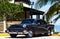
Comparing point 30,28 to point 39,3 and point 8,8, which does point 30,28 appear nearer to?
point 39,3

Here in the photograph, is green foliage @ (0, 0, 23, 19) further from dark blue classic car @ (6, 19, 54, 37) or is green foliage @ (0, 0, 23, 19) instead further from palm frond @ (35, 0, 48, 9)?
dark blue classic car @ (6, 19, 54, 37)

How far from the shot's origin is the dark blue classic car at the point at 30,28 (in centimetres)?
2009

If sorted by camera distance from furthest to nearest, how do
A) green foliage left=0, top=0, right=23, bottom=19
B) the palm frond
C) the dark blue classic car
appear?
green foliage left=0, top=0, right=23, bottom=19, the palm frond, the dark blue classic car

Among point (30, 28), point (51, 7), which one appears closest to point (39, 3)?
point (51, 7)

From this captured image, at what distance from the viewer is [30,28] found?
20.6 metres

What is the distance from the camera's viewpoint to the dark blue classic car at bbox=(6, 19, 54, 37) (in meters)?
20.1

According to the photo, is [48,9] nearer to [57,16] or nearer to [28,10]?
[57,16]

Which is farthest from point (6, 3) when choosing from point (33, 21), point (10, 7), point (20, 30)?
point (20, 30)

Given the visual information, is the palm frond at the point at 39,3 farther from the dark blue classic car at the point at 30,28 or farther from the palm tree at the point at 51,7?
the dark blue classic car at the point at 30,28

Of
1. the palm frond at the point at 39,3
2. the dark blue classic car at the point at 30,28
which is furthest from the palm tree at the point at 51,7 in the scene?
the dark blue classic car at the point at 30,28

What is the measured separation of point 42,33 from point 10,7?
7.51 metres

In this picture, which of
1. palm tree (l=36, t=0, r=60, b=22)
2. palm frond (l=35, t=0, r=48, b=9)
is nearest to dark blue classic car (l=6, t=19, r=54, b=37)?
palm tree (l=36, t=0, r=60, b=22)

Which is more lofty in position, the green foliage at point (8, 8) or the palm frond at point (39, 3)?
the palm frond at point (39, 3)

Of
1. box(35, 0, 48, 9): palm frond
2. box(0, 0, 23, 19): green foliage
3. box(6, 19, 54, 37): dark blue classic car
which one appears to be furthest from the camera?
box(0, 0, 23, 19): green foliage
